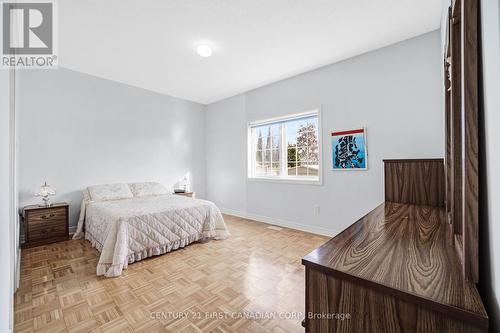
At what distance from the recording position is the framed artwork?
305 centimetres

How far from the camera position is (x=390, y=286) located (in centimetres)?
66

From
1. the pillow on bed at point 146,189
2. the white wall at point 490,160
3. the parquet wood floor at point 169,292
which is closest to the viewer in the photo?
the white wall at point 490,160

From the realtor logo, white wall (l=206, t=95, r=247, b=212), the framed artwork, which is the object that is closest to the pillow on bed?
white wall (l=206, t=95, r=247, b=212)

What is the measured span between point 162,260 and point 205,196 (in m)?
3.06

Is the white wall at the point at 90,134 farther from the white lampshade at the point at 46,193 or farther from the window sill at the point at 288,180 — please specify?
the window sill at the point at 288,180

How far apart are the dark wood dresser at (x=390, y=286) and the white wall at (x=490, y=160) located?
0.06 meters

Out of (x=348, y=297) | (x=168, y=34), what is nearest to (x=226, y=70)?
(x=168, y=34)

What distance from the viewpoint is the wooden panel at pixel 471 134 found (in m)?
0.62

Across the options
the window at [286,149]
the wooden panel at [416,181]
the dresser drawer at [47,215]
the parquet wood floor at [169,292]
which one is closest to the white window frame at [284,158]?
the window at [286,149]

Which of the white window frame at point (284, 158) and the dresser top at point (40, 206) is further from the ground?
the white window frame at point (284, 158)

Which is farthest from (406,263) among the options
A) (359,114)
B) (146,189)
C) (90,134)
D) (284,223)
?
(90,134)

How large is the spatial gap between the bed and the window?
1.59 metres

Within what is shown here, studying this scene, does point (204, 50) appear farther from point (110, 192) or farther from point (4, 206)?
point (110, 192)

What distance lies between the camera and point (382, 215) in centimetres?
166
